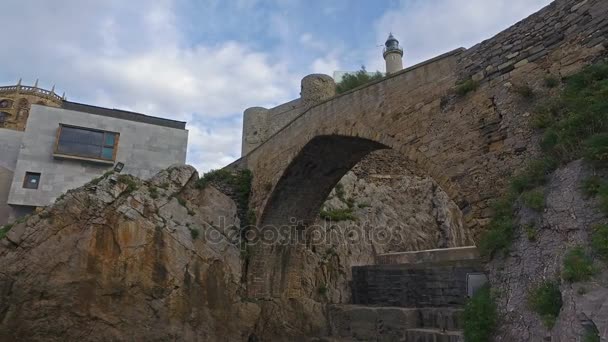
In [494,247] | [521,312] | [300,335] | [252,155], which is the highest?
[252,155]

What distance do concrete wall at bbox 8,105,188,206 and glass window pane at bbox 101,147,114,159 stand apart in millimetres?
211

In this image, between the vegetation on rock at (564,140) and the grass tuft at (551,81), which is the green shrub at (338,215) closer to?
the vegetation on rock at (564,140)

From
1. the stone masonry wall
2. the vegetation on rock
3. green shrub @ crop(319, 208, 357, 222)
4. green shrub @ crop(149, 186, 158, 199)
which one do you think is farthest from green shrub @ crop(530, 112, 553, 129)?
green shrub @ crop(149, 186, 158, 199)

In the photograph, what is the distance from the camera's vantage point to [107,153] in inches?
480

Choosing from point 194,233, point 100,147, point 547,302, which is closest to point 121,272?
point 194,233

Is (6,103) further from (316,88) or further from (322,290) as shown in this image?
(322,290)

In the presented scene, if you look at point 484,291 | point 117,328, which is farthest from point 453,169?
point 117,328

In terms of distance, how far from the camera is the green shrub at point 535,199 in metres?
3.58

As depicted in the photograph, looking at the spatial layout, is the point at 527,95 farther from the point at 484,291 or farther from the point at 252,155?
the point at 252,155

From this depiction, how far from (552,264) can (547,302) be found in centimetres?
34

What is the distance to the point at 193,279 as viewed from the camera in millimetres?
8367

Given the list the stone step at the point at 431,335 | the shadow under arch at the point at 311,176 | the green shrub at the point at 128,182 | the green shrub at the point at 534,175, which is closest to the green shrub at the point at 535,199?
the green shrub at the point at 534,175

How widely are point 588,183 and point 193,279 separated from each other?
7.31m

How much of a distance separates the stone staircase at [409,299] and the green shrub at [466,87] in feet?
11.6
